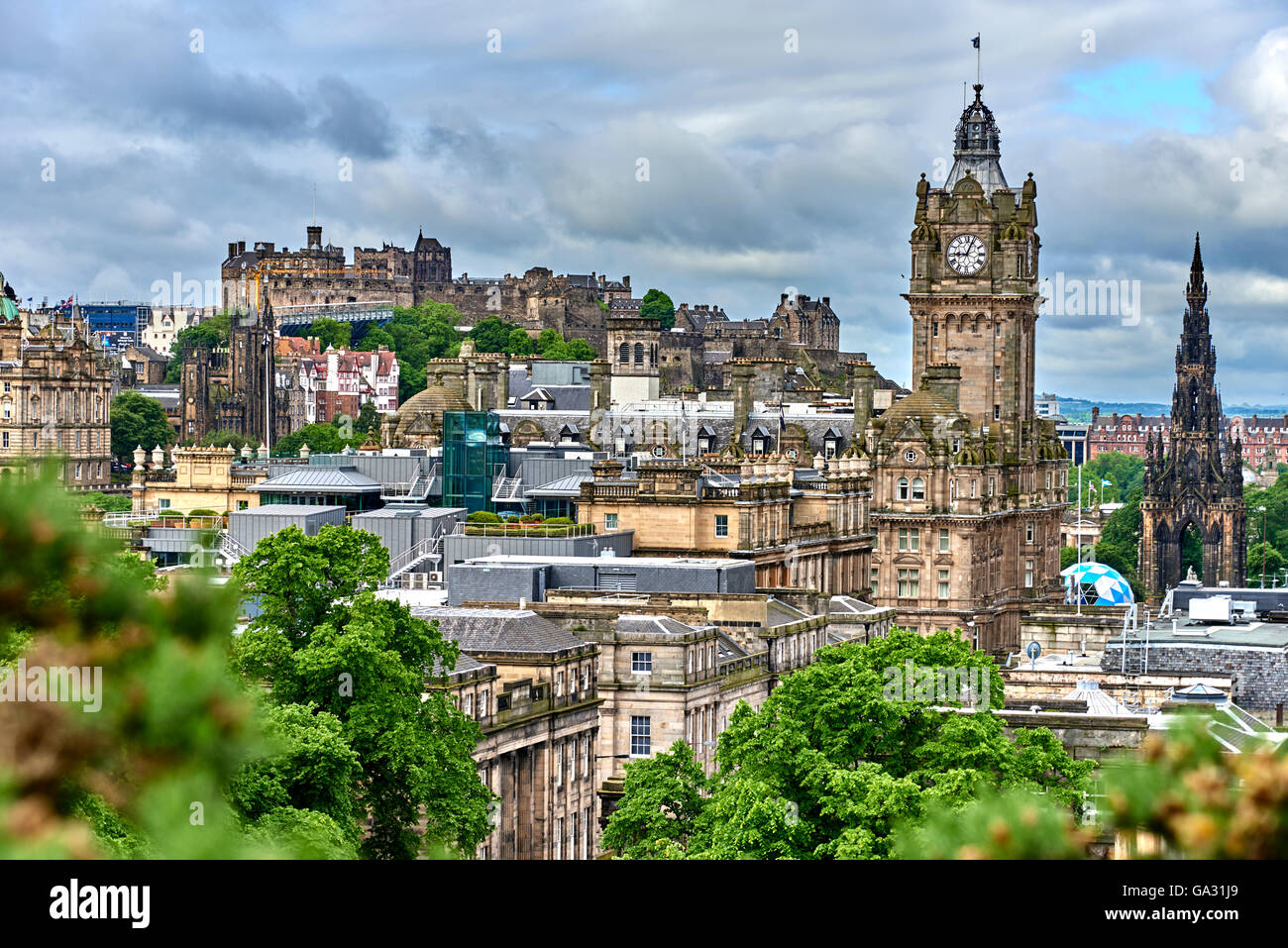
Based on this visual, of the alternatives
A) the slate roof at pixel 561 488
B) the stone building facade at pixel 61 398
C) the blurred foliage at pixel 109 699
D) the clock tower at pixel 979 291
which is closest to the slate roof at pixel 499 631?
the slate roof at pixel 561 488

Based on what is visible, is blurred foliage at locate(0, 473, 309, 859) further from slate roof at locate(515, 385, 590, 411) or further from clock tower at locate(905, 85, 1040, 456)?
slate roof at locate(515, 385, 590, 411)

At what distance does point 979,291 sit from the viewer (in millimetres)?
124938

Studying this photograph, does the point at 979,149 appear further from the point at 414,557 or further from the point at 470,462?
the point at 414,557

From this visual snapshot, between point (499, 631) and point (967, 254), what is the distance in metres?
65.9

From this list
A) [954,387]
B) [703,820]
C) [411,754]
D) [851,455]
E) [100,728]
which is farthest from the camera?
[954,387]

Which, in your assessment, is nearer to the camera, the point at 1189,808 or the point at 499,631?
the point at 1189,808

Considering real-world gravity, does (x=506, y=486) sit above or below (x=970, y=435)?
below

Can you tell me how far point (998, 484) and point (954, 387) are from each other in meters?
5.34

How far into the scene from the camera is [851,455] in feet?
373

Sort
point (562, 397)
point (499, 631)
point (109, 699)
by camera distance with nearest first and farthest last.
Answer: point (109, 699) < point (499, 631) < point (562, 397)

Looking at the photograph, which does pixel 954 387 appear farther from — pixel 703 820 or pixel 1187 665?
pixel 703 820

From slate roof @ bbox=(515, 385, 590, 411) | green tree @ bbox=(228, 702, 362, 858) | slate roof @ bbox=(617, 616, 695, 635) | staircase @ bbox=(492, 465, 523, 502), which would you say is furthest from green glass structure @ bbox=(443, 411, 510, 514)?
green tree @ bbox=(228, 702, 362, 858)

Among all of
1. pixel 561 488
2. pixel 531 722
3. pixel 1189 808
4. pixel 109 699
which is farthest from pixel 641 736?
pixel 1189 808

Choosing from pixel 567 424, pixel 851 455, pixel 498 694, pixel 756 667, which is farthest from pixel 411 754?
pixel 567 424
